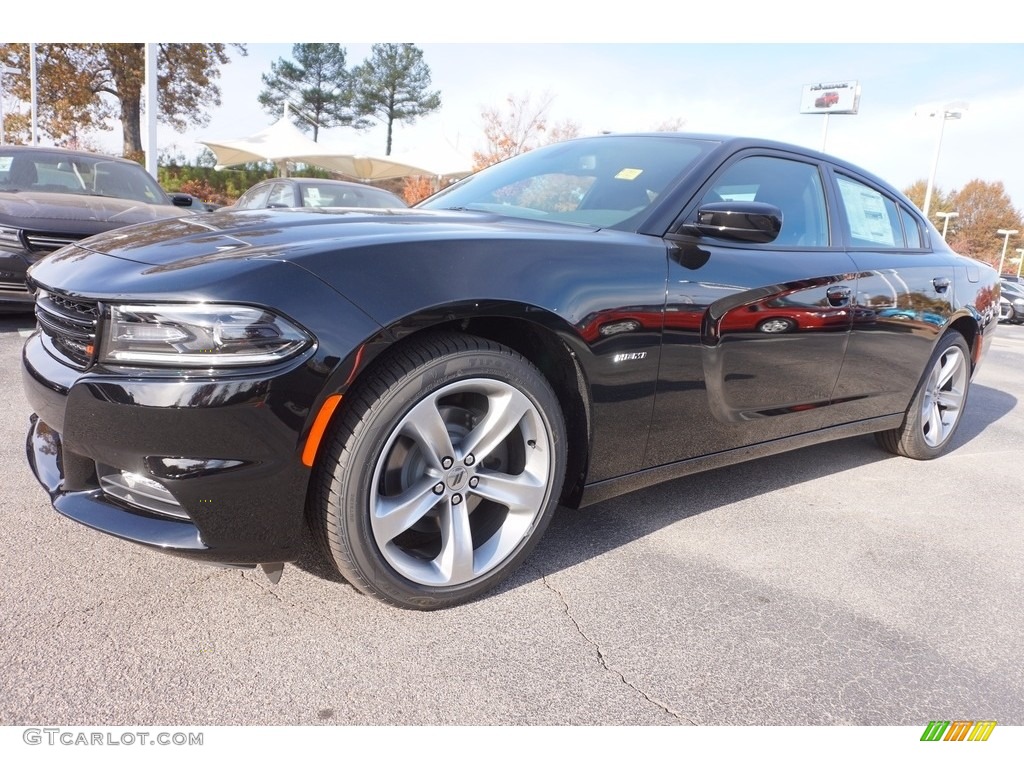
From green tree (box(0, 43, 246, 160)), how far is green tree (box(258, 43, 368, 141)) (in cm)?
1363

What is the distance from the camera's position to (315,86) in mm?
41281

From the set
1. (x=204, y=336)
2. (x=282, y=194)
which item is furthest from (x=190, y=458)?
(x=282, y=194)

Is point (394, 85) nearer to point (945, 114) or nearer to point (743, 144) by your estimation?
point (945, 114)

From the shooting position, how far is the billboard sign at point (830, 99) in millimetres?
42812

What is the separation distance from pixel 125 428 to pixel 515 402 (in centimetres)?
99

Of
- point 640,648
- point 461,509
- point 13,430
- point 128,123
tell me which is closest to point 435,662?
point 461,509

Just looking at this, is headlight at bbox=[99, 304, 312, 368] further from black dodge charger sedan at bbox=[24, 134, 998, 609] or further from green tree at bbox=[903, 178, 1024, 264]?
green tree at bbox=[903, 178, 1024, 264]

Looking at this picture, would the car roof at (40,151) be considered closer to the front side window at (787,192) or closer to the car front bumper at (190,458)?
the car front bumper at (190,458)

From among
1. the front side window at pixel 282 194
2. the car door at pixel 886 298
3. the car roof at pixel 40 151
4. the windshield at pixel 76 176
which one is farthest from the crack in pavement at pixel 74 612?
the front side window at pixel 282 194

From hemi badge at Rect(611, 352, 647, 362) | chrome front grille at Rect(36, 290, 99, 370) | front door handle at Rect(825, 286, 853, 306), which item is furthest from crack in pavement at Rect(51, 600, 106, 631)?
front door handle at Rect(825, 286, 853, 306)

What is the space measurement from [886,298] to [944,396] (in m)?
1.28

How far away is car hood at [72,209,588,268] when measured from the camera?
189cm

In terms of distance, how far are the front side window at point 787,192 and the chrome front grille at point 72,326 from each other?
214 centimetres

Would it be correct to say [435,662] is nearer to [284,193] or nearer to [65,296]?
[65,296]
